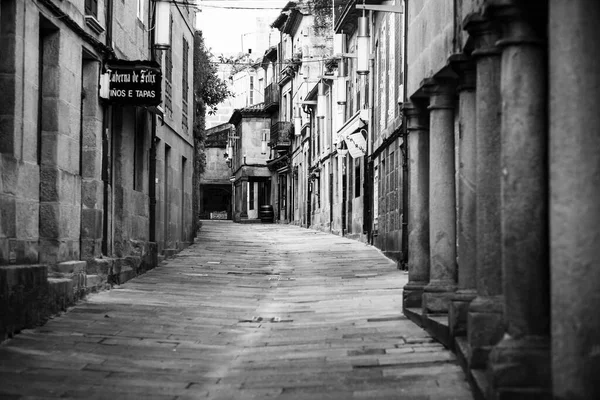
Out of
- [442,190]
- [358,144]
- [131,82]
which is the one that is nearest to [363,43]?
[358,144]

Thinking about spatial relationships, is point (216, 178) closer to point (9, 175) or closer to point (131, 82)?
point (131, 82)

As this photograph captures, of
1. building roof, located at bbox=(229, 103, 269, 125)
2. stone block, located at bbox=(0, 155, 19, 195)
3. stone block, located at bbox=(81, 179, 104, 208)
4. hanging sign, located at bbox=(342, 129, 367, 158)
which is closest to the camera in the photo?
stone block, located at bbox=(0, 155, 19, 195)

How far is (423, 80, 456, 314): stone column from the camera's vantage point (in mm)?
10219

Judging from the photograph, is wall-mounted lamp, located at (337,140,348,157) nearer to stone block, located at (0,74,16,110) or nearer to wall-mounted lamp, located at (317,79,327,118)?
wall-mounted lamp, located at (317,79,327,118)

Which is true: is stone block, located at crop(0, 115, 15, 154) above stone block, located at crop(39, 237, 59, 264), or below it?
above

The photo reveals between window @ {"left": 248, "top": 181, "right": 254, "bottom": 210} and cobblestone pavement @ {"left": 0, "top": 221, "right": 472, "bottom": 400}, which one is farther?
window @ {"left": 248, "top": 181, "right": 254, "bottom": 210}

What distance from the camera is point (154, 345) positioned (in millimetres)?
9953

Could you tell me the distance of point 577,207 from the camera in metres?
5.00

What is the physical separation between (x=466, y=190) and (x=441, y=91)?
1.82 meters

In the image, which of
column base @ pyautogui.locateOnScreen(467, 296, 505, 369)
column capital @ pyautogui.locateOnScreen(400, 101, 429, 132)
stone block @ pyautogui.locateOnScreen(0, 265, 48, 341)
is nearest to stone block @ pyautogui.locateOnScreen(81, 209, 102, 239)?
stone block @ pyautogui.locateOnScreen(0, 265, 48, 341)

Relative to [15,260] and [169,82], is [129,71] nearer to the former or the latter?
[15,260]

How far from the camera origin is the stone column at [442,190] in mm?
10219

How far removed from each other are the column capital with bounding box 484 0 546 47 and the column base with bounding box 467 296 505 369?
7.25 ft

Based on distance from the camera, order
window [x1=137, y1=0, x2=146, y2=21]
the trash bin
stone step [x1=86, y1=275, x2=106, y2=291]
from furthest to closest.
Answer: the trash bin, window [x1=137, y1=0, x2=146, y2=21], stone step [x1=86, y1=275, x2=106, y2=291]
